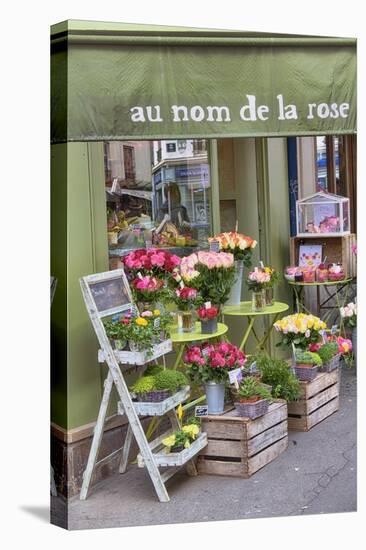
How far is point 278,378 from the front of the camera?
5867mm

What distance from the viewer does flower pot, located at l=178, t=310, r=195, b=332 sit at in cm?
558

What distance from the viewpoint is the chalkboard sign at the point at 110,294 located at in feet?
16.3

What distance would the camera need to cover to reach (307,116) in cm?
505

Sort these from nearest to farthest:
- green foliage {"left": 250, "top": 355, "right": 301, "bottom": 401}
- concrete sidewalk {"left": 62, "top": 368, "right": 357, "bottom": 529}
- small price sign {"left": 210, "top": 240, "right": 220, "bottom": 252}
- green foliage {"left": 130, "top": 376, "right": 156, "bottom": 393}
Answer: concrete sidewalk {"left": 62, "top": 368, "right": 357, "bottom": 529}, green foliage {"left": 130, "top": 376, "right": 156, "bottom": 393}, green foliage {"left": 250, "top": 355, "right": 301, "bottom": 401}, small price sign {"left": 210, "top": 240, "right": 220, "bottom": 252}

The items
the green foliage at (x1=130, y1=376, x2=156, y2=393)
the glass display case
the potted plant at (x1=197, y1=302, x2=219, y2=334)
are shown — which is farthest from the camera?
the glass display case

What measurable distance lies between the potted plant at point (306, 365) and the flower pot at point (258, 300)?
428mm

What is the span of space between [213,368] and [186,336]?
0.28m

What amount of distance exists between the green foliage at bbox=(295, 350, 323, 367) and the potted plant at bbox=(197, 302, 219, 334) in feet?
2.82

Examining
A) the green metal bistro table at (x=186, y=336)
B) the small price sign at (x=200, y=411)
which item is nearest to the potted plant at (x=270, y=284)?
the green metal bistro table at (x=186, y=336)

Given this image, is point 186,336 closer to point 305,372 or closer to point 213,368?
point 213,368

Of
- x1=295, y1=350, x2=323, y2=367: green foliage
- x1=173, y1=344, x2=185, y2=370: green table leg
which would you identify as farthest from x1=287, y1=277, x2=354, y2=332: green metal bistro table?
x1=173, y1=344, x2=185, y2=370: green table leg

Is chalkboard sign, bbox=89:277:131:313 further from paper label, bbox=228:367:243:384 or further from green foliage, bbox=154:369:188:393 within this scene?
paper label, bbox=228:367:243:384

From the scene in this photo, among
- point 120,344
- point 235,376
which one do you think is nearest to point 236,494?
point 235,376

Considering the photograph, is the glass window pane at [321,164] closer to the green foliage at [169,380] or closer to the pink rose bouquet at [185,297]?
the pink rose bouquet at [185,297]
